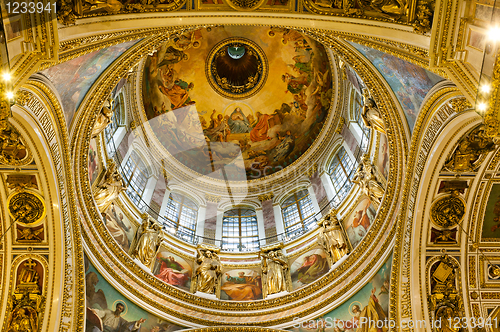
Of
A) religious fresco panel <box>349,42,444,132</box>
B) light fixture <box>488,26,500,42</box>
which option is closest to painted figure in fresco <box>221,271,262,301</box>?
religious fresco panel <box>349,42,444,132</box>

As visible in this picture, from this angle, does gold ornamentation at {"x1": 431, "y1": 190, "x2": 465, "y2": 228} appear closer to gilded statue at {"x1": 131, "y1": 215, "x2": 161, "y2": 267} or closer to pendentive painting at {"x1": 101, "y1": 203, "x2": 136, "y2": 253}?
gilded statue at {"x1": 131, "y1": 215, "x2": 161, "y2": 267}

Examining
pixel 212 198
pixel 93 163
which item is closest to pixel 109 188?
pixel 93 163

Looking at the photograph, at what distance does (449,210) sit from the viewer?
12.4 metres

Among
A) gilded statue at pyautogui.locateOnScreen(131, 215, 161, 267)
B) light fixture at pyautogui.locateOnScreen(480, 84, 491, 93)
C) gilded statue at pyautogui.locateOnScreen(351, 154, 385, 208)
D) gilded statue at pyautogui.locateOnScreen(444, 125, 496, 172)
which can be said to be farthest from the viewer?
gilded statue at pyautogui.locateOnScreen(131, 215, 161, 267)

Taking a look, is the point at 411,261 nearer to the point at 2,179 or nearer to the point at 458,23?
the point at 458,23

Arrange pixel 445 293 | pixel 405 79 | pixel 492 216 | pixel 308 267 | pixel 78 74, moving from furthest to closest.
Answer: pixel 308 267
pixel 445 293
pixel 492 216
pixel 405 79
pixel 78 74

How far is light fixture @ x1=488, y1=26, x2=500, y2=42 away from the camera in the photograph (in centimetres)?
660

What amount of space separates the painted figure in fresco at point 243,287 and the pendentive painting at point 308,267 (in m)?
1.56

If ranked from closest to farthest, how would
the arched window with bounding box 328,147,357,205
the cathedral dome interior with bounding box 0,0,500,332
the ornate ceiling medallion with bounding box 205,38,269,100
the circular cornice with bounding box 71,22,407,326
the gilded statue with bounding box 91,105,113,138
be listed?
the cathedral dome interior with bounding box 0,0,500,332
the circular cornice with bounding box 71,22,407,326
the gilded statue with bounding box 91,105,113,138
the arched window with bounding box 328,147,357,205
the ornate ceiling medallion with bounding box 205,38,269,100

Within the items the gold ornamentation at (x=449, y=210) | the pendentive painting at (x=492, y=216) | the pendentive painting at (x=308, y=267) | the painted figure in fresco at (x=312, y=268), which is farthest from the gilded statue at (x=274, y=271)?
the pendentive painting at (x=492, y=216)

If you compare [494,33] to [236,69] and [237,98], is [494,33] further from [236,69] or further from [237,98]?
[236,69]

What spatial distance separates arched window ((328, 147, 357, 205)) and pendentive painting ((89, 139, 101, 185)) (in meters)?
10.2

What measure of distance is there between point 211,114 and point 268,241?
9.52m

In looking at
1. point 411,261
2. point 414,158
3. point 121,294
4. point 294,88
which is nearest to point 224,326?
point 121,294
